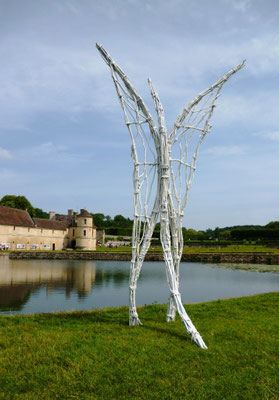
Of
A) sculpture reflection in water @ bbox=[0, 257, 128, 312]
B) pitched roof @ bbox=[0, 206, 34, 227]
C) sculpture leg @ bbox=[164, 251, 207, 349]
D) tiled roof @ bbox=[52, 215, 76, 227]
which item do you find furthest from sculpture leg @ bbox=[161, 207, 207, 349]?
tiled roof @ bbox=[52, 215, 76, 227]

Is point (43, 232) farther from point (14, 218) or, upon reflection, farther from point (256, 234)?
point (256, 234)

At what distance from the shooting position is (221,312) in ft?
29.9

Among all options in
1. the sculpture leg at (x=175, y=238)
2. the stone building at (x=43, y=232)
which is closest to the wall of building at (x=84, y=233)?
the stone building at (x=43, y=232)

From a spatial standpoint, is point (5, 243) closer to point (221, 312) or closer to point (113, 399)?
point (221, 312)

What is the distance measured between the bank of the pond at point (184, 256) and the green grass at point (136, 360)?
31416mm

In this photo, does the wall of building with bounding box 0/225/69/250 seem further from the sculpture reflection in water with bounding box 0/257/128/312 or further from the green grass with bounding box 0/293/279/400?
the green grass with bounding box 0/293/279/400

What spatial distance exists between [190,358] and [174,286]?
1757 millimetres

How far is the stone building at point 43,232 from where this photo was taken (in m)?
45.3

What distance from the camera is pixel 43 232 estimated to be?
166 ft

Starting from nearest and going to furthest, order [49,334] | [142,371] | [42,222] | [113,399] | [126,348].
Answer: [113,399], [142,371], [126,348], [49,334], [42,222]

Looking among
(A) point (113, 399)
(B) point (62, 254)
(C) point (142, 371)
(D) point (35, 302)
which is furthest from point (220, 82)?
(B) point (62, 254)

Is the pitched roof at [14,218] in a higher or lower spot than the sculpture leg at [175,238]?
higher

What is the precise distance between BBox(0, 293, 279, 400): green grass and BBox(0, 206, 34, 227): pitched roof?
130ft

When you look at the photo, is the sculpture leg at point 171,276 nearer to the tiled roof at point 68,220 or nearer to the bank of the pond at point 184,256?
the bank of the pond at point 184,256
